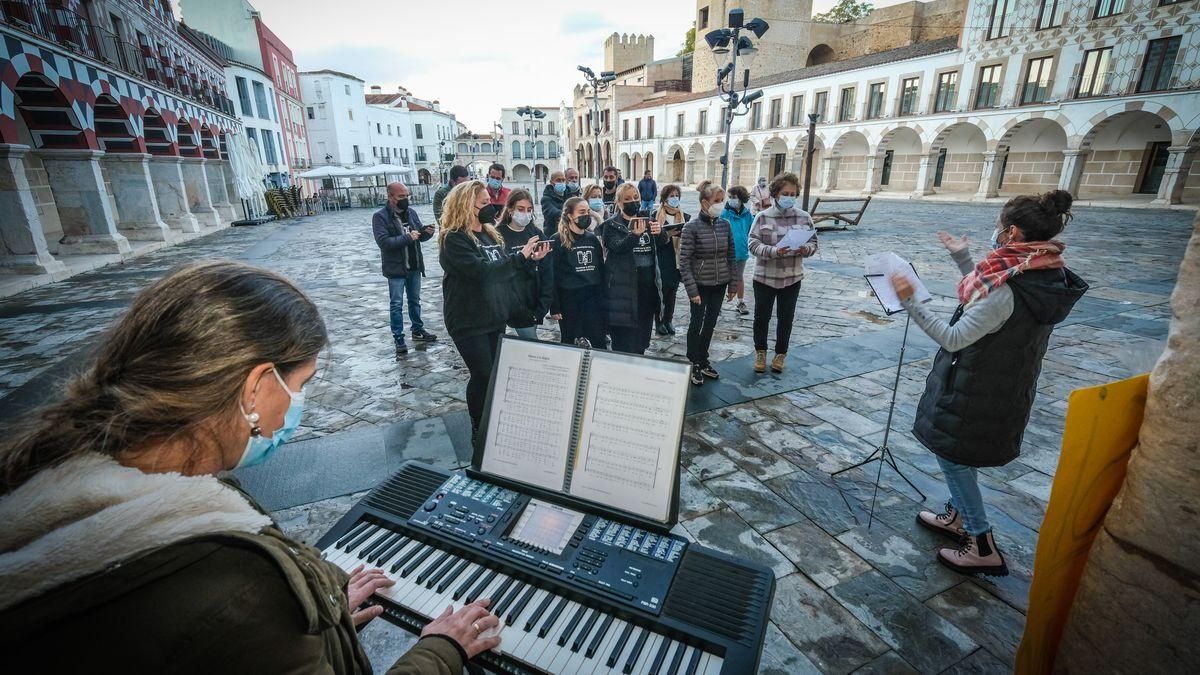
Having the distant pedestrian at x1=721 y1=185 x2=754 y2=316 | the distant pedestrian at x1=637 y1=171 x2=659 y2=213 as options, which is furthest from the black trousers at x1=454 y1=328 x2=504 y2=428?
the distant pedestrian at x1=637 y1=171 x2=659 y2=213

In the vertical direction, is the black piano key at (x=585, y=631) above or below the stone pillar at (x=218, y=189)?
below

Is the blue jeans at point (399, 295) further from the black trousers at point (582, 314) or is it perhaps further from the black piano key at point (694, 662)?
the black piano key at point (694, 662)

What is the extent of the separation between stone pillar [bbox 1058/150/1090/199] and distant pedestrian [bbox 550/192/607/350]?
27.0m

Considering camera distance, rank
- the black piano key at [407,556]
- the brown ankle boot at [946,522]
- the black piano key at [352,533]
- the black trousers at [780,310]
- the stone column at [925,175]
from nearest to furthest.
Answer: the black piano key at [407,556], the black piano key at [352,533], the brown ankle boot at [946,522], the black trousers at [780,310], the stone column at [925,175]

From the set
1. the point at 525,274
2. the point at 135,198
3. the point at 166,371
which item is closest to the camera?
the point at 166,371

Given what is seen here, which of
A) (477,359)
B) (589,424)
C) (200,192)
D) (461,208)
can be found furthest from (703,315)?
(200,192)

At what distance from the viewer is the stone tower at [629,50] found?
5366cm

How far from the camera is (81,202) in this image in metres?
12.6

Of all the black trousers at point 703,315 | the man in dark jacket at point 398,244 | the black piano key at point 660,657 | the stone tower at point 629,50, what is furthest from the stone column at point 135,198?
the stone tower at point 629,50

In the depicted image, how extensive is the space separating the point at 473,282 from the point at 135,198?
1758 cm

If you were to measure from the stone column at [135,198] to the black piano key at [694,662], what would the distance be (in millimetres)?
19685

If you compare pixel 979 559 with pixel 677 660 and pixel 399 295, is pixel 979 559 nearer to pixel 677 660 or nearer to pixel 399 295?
pixel 677 660

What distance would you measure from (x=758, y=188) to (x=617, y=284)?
360 cm

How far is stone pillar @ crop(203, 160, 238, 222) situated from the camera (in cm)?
2189
